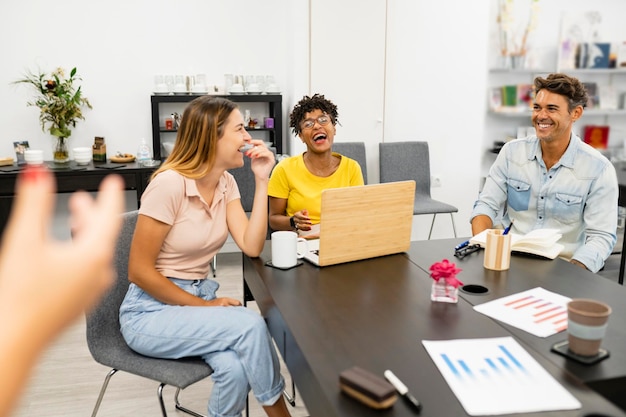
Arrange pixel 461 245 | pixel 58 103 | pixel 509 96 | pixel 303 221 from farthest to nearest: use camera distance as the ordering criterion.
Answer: pixel 509 96 < pixel 58 103 < pixel 303 221 < pixel 461 245

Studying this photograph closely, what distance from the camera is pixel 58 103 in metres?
4.10

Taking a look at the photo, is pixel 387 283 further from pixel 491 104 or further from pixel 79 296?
pixel 491 104

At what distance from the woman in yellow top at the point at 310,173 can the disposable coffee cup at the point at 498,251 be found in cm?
87

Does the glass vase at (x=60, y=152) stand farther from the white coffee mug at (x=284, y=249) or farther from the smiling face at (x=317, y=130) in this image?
the white coffee mug at (x=284, y=249)

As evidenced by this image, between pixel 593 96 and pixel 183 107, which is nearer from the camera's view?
pixel 183 107

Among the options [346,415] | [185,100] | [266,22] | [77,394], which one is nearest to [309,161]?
[77,394]

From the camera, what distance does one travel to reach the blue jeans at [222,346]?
160 cm

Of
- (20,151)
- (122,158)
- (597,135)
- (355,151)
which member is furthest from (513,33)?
(20,151)

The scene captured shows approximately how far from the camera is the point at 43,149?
4.34 meters

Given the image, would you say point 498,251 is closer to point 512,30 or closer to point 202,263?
point 202,263

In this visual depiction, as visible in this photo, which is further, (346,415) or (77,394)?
(77,394)

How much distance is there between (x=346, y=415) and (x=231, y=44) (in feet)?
13.1

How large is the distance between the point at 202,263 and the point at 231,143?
43 centimetres

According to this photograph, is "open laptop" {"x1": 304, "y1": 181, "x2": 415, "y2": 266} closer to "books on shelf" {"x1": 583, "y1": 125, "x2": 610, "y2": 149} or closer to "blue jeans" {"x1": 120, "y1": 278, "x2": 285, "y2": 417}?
"blue jeans" {"x1": 120, "y1": 278, "x2": 285, "y2": 417}
